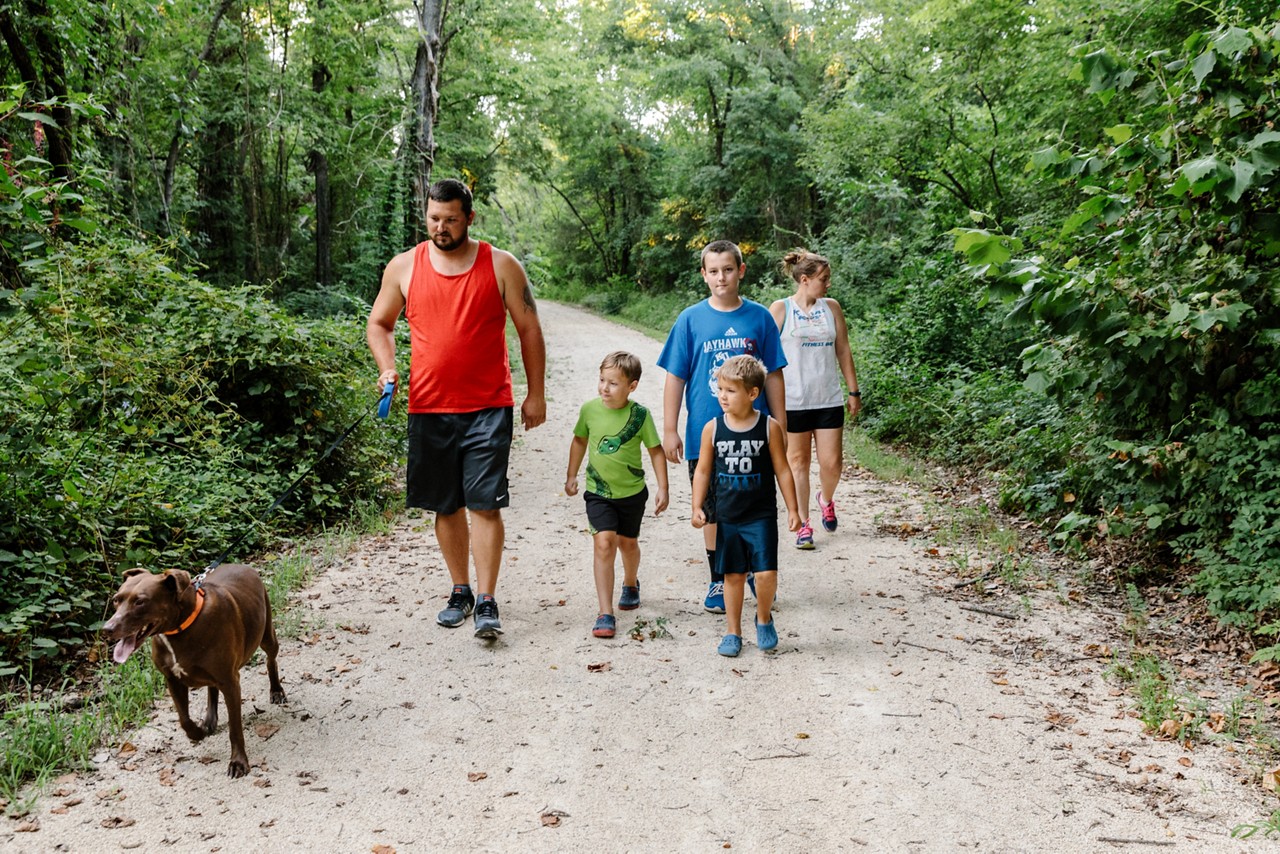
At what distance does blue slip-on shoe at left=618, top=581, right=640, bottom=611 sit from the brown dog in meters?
2.17

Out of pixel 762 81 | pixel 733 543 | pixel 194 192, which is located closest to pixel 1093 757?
pixel 733 543

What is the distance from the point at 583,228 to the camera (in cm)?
4409

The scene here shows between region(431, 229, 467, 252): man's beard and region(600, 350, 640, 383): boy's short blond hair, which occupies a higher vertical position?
region(431, 229, 467, 252): man's beard

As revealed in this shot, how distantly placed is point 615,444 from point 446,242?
1.43 m

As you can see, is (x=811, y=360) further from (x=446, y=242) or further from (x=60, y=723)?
(x=60, y=723)

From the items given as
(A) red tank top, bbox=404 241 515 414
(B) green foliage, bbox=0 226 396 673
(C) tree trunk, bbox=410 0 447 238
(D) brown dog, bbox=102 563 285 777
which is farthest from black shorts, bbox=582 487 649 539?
(C) tree trunk, bbox=410 0 447 238

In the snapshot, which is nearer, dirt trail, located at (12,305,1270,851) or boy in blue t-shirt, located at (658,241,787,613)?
dirt trail, located at (12,305,1270,851)

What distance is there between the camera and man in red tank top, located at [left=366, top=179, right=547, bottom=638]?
4527mm

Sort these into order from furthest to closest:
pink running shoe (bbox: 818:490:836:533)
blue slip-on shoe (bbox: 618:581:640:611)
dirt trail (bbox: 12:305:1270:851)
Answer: pink running shoe (bbox: 818:490:836:533), blue slip-on shoe (bbox: 618:581:640:611), dirt trail (bbox: 12:305:1270:851)

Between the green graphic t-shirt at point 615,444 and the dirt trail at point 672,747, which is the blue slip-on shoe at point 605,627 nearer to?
the dirt trail at point 672,747

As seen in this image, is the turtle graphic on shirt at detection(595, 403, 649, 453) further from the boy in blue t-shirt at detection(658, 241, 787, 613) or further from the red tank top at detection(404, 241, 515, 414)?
the red tank top at detection(404, 241, 515, 414)

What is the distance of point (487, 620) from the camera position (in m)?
4.55

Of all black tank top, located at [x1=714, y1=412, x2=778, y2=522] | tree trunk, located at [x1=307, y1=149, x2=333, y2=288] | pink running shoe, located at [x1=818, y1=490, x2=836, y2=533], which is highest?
tree trunk, located at [x1=307, y1=149, x2=333, y2=288]

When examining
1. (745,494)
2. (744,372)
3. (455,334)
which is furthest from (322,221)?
(745,494)
